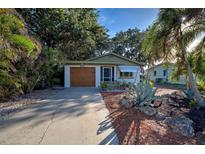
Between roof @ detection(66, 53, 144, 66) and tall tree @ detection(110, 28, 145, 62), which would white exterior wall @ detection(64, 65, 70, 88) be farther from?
tall tree @ detection(110, 28, 145, 62)

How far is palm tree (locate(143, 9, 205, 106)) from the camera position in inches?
441

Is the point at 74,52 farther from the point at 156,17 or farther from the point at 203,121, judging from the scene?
the point at 203,121

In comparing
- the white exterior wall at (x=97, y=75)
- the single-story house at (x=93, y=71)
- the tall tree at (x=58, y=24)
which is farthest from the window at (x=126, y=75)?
the tall tree at (x=58, y=24)

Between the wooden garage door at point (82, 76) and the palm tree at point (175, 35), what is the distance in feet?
34.6

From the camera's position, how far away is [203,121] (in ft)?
29.7

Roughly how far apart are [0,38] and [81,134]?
4.14 m

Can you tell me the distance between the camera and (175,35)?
12.4 metres

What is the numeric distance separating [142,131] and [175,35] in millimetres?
8142

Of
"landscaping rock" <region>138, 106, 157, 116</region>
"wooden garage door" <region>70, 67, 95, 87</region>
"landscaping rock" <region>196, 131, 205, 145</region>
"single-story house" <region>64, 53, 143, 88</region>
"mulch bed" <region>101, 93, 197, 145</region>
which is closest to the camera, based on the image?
"mulch bed" <region>101, 93, 197, 145</region>

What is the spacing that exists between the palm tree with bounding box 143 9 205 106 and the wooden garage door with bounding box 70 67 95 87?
1056 centimetres

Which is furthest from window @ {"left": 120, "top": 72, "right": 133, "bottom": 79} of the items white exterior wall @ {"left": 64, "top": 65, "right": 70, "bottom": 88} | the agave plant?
the agave plant

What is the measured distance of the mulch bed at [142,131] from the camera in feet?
18.4
